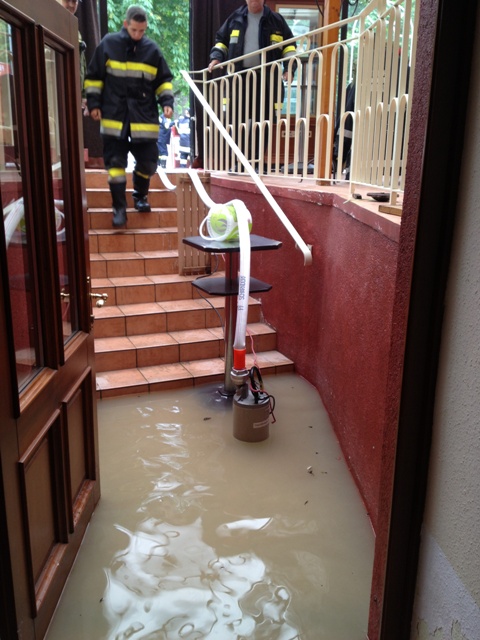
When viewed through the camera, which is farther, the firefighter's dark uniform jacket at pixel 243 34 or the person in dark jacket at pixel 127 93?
the firefighter's dark uniform jacket at pixel 243 34

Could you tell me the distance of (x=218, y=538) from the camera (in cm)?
247

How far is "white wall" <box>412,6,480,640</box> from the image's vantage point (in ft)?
3.99

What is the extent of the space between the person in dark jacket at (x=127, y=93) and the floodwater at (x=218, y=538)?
2495mm

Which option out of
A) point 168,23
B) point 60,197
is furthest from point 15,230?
point 168,23

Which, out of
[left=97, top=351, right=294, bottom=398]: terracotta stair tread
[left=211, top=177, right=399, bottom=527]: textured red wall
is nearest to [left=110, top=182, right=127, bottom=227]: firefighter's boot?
[left=211, top=177, right=399, bottom=527]: textured red wall

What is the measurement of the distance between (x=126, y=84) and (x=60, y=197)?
3087 mm

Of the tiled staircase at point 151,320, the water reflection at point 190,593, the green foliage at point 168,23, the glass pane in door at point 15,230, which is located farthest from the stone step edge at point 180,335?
the green foliage at point 168,23

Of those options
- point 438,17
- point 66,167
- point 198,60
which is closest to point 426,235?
point 438,17

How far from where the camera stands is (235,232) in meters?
3.38

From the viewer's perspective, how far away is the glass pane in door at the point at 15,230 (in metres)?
1.70

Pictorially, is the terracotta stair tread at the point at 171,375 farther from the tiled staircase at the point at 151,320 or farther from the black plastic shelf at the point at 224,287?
the black plastic shelf at the point at 224,287

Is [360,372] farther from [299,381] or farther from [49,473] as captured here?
[49,473]

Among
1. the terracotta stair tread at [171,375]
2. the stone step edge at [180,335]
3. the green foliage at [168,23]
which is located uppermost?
the green foliage at [168,23]

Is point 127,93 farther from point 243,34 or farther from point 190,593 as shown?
point 190,593
